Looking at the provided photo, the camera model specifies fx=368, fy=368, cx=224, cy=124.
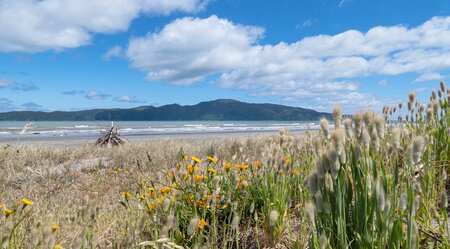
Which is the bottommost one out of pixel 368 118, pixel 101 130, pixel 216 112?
pixel 101 130

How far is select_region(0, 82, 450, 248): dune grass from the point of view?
1563mm

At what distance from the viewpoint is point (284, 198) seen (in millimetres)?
3062

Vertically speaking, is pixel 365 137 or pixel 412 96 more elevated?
pixel 412 96

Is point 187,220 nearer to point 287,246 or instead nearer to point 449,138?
point 287,246

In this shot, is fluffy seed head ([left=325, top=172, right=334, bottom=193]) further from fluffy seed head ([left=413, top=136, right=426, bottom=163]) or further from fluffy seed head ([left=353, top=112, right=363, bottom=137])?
fluffy seed head ([left=413, top=136, right=426, bottom=163])

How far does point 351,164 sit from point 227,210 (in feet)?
5.72

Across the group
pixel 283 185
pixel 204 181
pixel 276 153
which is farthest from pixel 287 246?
pixel 204 181

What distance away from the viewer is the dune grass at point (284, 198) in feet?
5.13

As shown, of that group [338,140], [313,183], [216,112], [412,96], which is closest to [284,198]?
[412,96]

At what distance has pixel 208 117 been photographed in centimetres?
15138

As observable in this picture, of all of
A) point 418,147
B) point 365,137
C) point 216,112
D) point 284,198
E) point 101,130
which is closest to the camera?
point 418,147

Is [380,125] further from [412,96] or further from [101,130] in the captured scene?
[101,130]

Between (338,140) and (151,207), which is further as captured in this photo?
(151,207)

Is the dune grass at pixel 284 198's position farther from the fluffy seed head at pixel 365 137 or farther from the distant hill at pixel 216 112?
the distant hill at pixel 216 112
